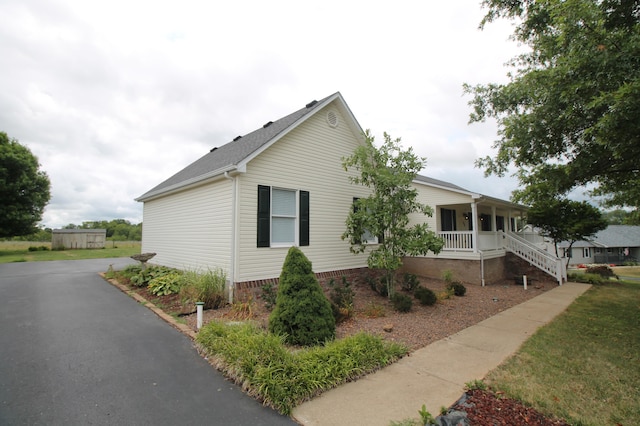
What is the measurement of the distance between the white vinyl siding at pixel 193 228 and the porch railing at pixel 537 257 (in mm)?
14464

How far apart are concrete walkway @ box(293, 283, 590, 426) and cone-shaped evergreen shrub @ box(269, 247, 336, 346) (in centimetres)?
123

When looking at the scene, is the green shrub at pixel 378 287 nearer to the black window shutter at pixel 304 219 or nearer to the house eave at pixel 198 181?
the black window shutter at pixel 304 219

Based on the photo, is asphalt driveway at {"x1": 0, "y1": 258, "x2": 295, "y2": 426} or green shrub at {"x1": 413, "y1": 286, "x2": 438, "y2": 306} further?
green shrub at {"x1": 413, "y1": 286, "x2": 438, "y2": 306}

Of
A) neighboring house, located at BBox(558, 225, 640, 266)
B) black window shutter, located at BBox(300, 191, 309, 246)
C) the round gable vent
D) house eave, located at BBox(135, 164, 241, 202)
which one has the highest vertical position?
the round gable vent

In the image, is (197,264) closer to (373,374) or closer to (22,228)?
(373,374)

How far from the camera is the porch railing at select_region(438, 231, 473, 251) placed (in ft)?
40.8

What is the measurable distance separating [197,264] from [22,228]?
81.8ft

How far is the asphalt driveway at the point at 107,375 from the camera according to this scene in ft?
9.91

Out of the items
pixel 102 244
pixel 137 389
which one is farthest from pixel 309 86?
pixel 102 244

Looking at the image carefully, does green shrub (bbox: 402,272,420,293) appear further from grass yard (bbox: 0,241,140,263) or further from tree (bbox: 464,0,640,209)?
grass yard (bbox: 0,241,140,263)

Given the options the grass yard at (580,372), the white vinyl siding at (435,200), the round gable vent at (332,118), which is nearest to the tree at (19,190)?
the round gable vent at (332,118)

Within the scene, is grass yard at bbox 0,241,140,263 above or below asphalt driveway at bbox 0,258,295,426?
above

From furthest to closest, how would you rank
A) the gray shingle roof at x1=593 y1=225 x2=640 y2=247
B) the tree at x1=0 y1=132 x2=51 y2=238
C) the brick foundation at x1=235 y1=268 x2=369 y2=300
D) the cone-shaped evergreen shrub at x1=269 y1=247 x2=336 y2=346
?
the gray shingle roof at x1=593 y1=225 x2=640 y2=247
the tree at x1=0 y1=132 x2=51 y2=238
the brick foundation at x1=235 y1=268 x2=369 y2=300
the cone-shaped evergreen shrub at x1=269 y1=247 x2=336 y2=346

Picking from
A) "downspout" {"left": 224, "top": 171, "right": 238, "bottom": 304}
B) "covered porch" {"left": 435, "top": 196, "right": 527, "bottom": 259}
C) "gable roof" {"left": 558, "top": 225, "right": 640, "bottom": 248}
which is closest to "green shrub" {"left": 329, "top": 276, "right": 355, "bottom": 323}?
"downspout" {"left": 224, "top": 171, "right": 238, "bottom": 304}
